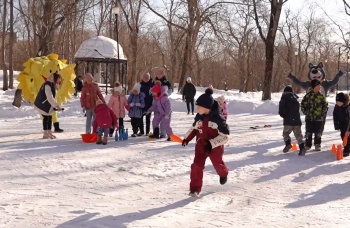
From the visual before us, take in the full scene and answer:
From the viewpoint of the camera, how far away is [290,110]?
10.3m

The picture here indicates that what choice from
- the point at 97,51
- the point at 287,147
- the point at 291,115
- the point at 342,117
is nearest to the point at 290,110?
the point at 291,115

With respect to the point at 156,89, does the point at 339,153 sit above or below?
below

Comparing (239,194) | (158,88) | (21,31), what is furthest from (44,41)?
(21,31)

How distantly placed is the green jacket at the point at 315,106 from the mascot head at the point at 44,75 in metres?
7.40

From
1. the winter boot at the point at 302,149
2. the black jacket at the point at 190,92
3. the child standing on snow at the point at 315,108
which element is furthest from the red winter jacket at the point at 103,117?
the black jacket at the point at 190,92

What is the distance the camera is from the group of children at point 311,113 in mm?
10258

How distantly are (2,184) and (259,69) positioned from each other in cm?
6511

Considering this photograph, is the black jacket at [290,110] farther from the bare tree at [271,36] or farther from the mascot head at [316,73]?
the bare tree at [271,36]

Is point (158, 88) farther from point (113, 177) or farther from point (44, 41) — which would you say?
point (44, 41)

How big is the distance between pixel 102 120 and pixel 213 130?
4.75m

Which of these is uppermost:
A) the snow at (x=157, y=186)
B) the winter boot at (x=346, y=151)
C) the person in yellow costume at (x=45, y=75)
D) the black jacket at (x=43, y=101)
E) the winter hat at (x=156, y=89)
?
the person in yellow costume at (x=45, y=75)

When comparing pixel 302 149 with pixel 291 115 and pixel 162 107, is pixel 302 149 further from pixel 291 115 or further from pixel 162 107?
pixel 162 107

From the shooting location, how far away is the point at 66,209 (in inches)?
227

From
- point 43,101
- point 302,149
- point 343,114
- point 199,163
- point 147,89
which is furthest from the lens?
point 147,89
